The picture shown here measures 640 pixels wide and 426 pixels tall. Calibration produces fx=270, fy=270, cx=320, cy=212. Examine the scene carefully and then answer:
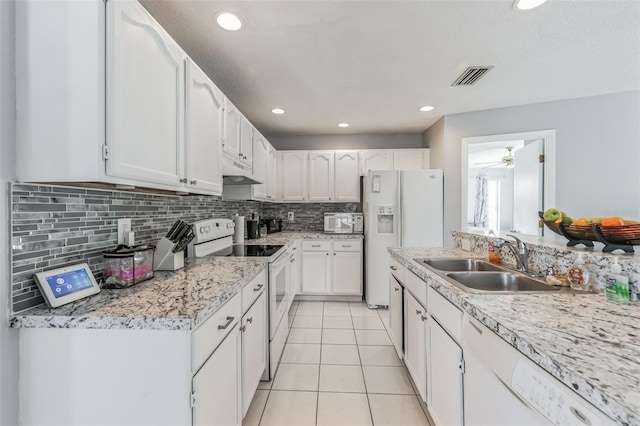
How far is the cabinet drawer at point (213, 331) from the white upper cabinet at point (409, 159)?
3.33 m

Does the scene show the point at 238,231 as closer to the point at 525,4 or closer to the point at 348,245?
the point at 348,245

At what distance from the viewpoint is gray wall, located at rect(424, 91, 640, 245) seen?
9.14 feet

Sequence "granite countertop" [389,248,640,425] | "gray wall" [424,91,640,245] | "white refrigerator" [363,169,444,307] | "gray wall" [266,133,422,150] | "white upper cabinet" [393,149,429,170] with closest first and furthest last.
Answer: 1. "granite countertop" [389,248,640,425]
2. "gray wall" [424,91,640,245]
3. "white refrigerator" [363,169,444,307]
4. "white upper cabinet" [393,149,429,170]
5. "gray wall" [266,133,422,150]

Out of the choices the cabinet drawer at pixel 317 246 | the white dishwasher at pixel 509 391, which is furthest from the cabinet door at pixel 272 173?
the white dishwasher at pixel 509 391

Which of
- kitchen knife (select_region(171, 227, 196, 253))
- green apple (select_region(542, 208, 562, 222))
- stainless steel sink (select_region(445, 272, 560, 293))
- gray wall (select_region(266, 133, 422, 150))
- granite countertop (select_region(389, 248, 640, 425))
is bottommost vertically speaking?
stainless steel sink (select_region(445, 272, 560, 293))

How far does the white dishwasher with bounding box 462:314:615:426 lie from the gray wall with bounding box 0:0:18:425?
5.14ft

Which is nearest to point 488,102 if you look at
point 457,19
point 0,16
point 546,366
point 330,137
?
point 457,19

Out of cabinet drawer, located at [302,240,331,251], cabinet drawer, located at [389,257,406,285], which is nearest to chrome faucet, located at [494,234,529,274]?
cabinet drawer, located at [389,257,406,285]

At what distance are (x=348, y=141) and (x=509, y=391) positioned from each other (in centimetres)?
386

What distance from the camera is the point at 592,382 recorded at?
562mm

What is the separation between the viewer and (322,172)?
406 cm

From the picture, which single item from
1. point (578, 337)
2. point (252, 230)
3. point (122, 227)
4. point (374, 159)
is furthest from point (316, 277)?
point (578, 337)

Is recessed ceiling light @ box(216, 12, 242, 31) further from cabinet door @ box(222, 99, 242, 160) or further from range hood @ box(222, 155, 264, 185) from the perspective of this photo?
range hood @ box(222, 155, 264, 185)

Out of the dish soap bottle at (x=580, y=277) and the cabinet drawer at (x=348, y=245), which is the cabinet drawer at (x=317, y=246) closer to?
the cabinet drawer at (x=348, y=245)
